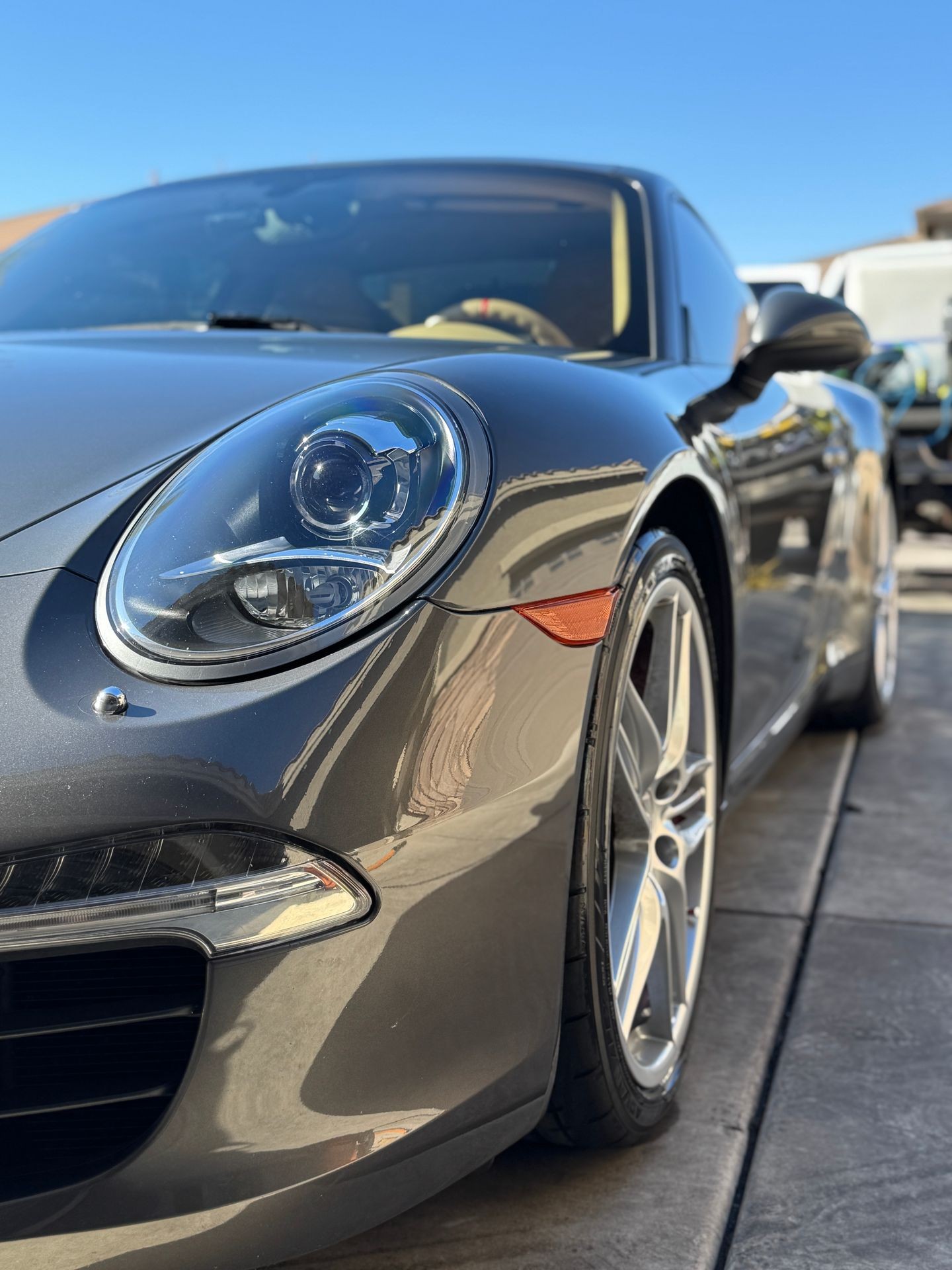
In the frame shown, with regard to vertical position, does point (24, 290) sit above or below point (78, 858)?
above

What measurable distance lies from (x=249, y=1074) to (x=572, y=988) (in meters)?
0.43

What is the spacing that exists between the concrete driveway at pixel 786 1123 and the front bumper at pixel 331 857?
320 millimetres

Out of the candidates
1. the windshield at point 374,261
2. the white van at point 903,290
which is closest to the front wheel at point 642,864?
the windshield at point 374,261

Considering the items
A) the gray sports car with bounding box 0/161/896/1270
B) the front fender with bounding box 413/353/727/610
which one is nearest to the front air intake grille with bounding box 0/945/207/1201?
the gray sports car with bounding box 0/161/896/1270

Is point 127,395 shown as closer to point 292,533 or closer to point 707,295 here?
point 292,533

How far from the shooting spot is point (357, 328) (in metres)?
2.39

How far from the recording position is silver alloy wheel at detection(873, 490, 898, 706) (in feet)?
12.5

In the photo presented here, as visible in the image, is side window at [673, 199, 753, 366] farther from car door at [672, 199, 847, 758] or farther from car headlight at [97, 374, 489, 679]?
car headlight at [97, 374, 489, 679]

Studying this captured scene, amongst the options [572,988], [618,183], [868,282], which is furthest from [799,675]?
[868,282]

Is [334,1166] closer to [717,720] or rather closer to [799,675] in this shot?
[717,720]

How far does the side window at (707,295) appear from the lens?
2.63m

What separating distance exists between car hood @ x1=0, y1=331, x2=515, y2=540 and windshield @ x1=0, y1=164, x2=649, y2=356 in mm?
528

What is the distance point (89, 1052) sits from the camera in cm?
114

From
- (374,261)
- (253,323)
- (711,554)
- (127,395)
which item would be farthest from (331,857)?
(374,261)
